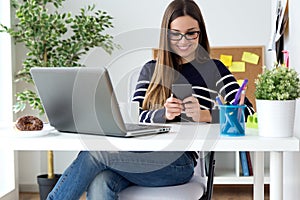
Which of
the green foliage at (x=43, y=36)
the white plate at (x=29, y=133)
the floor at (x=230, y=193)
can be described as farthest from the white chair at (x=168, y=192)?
the floor at (x=230, y=193)

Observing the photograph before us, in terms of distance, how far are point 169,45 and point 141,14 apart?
5.60 ft

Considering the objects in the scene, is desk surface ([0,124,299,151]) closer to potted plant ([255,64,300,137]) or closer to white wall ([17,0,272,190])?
potted plant ([255,64,300,137])

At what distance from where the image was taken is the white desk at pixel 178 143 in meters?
1.31

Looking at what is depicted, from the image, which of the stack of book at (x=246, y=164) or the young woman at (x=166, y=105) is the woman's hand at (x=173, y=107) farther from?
the stack of book at (x=246, y=164)

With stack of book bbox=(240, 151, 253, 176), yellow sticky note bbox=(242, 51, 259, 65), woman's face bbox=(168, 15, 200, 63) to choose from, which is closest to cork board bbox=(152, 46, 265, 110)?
yellow sticky note bbox=(242, 51, 259, 65)

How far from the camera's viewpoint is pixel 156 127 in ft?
4.94

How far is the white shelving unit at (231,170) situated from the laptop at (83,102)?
2.09 m

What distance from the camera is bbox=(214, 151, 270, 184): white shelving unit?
11.5ft

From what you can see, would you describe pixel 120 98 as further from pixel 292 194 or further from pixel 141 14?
pixel 292 194

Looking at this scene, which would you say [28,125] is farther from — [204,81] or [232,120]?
[204,81]

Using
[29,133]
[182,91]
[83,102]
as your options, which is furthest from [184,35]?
[29,133]

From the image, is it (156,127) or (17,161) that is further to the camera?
(17,161)

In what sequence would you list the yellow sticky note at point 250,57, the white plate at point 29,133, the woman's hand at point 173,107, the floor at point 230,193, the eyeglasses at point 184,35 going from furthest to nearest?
1. the yellow sticky note at point 250,57
2. the floor at point 230,193
3. the eyeglasses at point 184,35
4. the woman's hand at point 173,107
5. the white plate at point 29,133

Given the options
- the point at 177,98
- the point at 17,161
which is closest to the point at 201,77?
the point at 177,98
